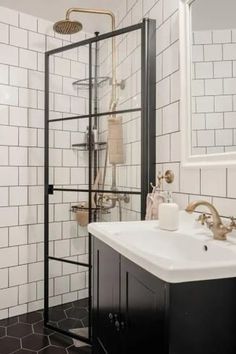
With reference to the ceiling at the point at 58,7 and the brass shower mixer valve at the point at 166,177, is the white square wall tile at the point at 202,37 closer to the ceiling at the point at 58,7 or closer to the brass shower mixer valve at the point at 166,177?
the brass shower mixer valve at the point at 166,177

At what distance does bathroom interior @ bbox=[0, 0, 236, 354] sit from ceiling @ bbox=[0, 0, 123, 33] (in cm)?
1

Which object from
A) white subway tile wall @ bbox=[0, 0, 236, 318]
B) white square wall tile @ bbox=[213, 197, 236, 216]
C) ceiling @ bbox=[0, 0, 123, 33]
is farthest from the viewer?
ceiling @ bbox=[0, 0, 123, 33]

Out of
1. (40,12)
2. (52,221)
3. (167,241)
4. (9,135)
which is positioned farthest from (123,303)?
(40,12)

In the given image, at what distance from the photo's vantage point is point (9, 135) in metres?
2.34

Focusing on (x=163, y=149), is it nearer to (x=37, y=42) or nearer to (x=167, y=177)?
(x=167, y=177)

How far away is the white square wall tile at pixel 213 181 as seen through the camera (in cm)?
125

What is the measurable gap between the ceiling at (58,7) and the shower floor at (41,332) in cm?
225

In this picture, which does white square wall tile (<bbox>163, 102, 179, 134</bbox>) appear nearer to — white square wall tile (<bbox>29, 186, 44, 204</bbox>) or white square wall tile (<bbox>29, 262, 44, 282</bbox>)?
white square wall tile (<bbox>29, 186, 44, 204</bbox>)

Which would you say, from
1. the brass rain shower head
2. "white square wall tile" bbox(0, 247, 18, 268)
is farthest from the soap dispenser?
"white square wall tile" bbox(0, 247, 18, 268)

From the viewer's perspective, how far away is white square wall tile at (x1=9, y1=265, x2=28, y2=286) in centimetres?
234

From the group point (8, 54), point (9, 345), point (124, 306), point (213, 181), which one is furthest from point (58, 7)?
point (9, 345)

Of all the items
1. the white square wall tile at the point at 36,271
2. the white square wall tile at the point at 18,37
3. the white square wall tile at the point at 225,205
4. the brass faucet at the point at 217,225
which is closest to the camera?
the brass faucet at the point at 217,225

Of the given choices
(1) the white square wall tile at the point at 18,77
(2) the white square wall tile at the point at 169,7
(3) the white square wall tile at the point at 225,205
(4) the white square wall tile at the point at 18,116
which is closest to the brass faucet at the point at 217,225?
(3) the white square wall tile at the point at 225,205

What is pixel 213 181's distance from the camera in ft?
4.28
